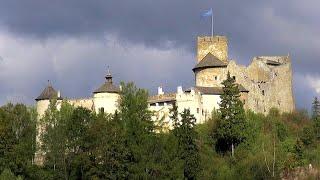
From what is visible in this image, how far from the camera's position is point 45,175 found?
233 feet

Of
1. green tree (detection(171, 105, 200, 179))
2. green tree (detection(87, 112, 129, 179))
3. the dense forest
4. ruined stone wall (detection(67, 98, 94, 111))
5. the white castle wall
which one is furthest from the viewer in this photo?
ruined stone wall (detection(67, 98, 94, 111))

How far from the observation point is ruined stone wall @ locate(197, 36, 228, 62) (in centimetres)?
8675

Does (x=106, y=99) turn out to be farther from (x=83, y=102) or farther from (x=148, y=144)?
(x=148, y=144)

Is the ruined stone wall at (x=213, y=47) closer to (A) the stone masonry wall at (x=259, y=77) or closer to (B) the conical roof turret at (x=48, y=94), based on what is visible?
(A) the stone masonry wall at (x=259, y=77)

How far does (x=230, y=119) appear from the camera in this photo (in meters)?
74.3

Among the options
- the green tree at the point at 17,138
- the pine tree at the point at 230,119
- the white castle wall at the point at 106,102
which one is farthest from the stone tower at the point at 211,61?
the green tree at the point at 17,138

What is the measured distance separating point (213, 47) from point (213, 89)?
680 centimetres

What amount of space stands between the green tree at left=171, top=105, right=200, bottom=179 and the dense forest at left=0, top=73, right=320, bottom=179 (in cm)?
9

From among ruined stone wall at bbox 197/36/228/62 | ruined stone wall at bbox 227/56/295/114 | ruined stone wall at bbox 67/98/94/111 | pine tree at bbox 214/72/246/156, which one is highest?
ruined stone wall at bbox 197/36/228/62

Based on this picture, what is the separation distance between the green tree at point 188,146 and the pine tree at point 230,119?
3135mm

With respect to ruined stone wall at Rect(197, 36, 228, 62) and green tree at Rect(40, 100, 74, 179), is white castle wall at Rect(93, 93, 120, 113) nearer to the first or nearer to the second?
green tree at Rect(40, 100, 74, 179)

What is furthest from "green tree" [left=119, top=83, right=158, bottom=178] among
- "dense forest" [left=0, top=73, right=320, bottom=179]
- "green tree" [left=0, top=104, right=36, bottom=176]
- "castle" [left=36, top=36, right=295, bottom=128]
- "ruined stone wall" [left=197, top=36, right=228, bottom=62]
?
"ruined stone wall" [left=197, top=36, right=228, bottom=62]

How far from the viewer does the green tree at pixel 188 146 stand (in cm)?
7056

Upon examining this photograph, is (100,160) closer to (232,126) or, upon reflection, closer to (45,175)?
(45,175)
